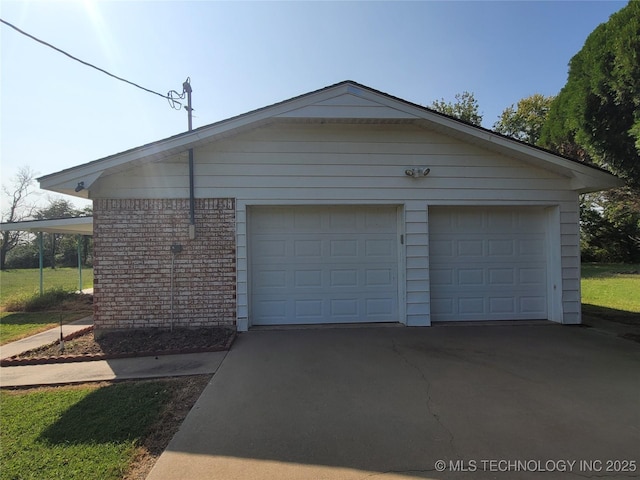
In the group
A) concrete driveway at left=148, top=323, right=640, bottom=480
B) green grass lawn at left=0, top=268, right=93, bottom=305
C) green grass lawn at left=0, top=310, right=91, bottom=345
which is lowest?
green grass lawn at left=0, top=268, right=93, bottom=305

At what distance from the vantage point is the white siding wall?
638cm

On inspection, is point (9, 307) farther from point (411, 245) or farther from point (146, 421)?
point (411, 245)

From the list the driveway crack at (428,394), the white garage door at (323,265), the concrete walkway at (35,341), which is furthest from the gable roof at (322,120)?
Answer: the driveway crack at (428,394)

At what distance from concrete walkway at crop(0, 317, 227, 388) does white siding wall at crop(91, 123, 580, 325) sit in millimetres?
1503

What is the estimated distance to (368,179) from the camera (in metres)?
6.64

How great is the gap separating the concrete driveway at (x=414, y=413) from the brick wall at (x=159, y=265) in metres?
1.36

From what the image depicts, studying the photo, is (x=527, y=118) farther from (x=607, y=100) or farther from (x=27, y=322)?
(x=27, y=322)

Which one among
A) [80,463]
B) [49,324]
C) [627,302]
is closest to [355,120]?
[80,463]

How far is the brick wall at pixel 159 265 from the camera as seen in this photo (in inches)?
245

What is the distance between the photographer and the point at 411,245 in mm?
6695

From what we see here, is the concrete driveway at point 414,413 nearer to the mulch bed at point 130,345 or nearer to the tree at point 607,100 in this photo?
the mulch bed at point 130,345

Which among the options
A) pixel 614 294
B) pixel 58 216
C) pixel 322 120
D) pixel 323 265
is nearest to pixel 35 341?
pixel 323 265

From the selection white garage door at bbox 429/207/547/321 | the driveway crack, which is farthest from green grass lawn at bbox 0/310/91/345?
white garage door at bbox 429/207/547/321

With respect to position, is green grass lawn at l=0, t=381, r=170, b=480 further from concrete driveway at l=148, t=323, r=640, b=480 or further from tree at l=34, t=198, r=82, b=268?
tree at l=34, t=198, r=82, b=268
